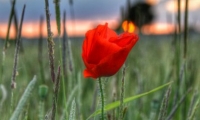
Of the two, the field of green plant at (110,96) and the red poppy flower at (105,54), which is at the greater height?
the red poppy flower at (105,54)

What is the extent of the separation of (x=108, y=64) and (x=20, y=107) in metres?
0.14

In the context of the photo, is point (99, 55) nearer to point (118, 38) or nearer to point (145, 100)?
point (118, 38)

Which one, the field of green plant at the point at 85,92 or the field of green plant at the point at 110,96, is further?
the field of green plant at the point at 110,96

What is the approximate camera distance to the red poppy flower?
1.98ft

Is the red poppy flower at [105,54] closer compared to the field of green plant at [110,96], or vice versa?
the red poppy flower at [105,54]

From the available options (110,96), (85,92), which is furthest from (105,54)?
(85,92)

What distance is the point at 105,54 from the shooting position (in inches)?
24.0

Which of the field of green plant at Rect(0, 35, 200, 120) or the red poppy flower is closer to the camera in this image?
the red poppy flower

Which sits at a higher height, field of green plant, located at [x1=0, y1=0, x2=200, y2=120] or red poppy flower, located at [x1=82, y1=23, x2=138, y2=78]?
red poppy flower, located at [x1=82, y1=23, x2=138, y2=78]

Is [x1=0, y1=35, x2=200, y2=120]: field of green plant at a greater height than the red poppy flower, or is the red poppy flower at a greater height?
the red poppy flower

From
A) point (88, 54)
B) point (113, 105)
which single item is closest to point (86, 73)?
point (88, 54)

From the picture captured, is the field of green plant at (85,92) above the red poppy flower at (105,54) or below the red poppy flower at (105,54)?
below

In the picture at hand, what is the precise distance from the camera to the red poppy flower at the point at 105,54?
0.60 meters

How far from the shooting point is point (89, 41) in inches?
25.3
